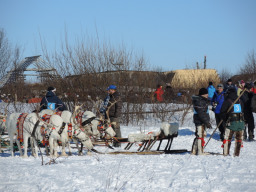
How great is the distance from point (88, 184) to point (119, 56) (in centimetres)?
1052

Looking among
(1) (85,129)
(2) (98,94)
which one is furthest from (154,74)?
(1) (85,129)

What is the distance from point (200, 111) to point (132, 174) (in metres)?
2.82

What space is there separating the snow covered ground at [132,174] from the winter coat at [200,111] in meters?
1.14

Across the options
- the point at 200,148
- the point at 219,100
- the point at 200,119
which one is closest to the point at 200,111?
the point at 200,119

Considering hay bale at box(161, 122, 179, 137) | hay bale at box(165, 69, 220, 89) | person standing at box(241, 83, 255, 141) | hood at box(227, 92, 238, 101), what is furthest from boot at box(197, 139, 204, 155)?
hay bale at box(165, 69, 220, 89)

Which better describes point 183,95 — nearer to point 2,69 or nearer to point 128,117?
point 128,117

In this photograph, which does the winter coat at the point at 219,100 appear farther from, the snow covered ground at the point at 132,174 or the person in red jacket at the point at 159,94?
the person in red jacket at the point at 159,94

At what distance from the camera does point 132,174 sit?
17.4ft

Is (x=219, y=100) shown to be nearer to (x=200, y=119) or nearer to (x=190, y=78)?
(x=200, y=119)

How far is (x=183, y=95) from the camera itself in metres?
17.5

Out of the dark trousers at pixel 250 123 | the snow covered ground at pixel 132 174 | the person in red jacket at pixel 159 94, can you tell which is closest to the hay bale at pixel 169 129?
the snow covered ground at pixel 132 174

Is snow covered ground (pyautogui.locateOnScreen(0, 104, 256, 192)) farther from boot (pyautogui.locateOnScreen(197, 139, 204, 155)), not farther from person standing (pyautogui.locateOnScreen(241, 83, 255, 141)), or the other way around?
person standing (pyautogui.locateOnScreen(241, 83, 255, 141))

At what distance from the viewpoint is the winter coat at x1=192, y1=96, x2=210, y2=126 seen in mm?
7590

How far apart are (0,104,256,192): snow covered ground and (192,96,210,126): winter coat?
3.75ft
